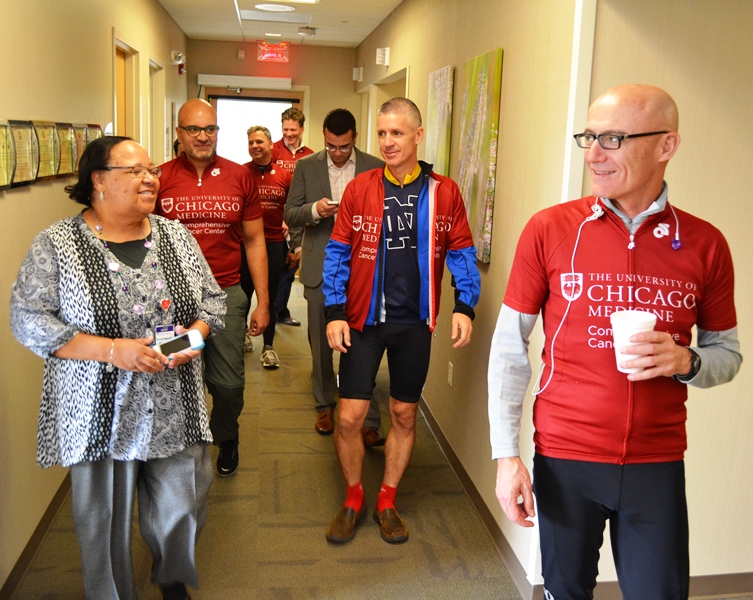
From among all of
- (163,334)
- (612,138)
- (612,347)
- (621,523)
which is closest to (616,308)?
(612,347)

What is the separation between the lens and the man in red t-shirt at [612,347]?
64.7 inches

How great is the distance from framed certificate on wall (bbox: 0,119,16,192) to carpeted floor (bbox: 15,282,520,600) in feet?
4.54

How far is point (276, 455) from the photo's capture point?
3.92 m

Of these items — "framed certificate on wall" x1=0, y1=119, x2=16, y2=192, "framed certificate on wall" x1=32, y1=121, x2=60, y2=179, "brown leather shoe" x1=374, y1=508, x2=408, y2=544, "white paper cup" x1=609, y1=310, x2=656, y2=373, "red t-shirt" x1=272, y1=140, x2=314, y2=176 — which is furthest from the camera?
"red t-shirt" x1=272, y1=140, x2=314, y2=176

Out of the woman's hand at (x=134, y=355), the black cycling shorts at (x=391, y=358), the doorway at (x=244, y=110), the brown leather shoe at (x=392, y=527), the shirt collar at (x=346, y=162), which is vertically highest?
the doorway at (x=244, y=110)

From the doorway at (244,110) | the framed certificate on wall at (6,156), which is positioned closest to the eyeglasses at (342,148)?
the framed certificate on wall at (6,156)

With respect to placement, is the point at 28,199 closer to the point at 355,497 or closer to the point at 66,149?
the point at 66,149

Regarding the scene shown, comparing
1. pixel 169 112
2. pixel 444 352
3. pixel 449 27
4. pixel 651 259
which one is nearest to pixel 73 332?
pixel 651 259

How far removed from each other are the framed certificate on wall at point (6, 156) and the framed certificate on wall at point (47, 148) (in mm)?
315

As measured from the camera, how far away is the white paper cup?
1505mm

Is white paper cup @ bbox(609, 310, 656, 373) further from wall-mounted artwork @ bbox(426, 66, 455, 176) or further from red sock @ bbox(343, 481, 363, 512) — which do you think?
wall-mounted artwork @ bbox(426, 66, 455, 176)

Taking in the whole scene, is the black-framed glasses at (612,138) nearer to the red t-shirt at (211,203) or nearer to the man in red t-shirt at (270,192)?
the red t-shirt at (211,203)

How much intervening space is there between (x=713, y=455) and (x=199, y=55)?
28.0 ft

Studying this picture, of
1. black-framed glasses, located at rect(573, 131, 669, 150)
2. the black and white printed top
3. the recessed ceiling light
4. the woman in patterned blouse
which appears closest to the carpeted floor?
the woman in patterned blouse
